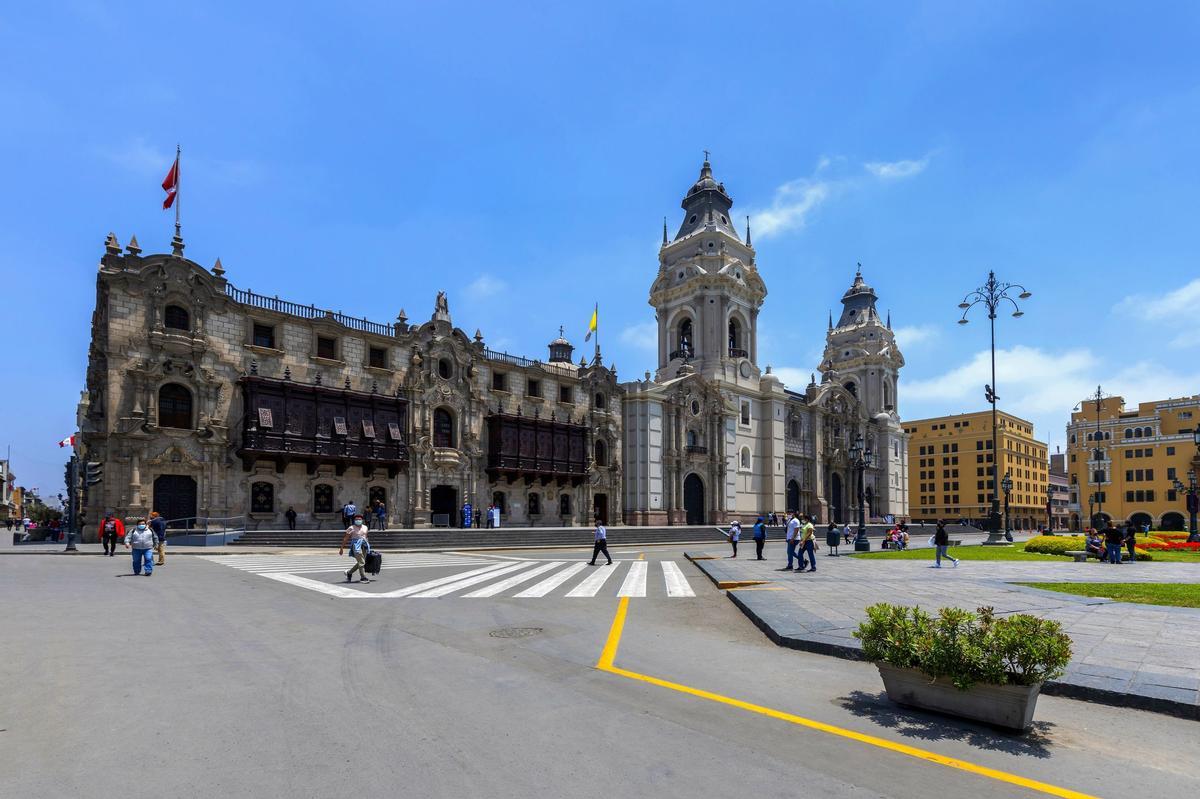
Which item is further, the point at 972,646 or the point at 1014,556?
the point at 1014,556

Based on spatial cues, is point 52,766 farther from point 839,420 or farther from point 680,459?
point 839,420

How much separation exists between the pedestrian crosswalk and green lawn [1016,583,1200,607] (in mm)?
8209

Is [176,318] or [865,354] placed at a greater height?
[865,354]

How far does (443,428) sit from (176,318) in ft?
49.6

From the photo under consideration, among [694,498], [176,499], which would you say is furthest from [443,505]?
[694,498]

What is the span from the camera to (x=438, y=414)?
138ft

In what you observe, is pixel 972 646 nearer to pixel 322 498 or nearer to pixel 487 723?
pixel 487 723

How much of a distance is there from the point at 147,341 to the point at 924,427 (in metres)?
102

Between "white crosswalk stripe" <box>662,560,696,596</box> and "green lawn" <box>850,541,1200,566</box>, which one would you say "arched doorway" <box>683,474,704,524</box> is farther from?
"white crosswalk stripe" <box>662,560,696,596</box>

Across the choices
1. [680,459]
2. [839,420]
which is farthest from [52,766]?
[839,420]

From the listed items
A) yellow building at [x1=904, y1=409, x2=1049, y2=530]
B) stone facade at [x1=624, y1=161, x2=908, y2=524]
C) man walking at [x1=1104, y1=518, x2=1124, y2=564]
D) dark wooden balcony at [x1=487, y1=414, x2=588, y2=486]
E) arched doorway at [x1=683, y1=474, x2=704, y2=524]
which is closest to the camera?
man walking at [x1=1104, y1=518, x2=1124, y2=564]

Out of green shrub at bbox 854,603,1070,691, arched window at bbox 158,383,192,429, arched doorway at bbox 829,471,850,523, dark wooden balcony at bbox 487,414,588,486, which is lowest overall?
arched doorway at bbox 829,471,850,523

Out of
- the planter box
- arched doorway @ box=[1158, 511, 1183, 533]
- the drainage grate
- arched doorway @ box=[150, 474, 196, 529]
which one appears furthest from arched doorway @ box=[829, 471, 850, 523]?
the planter box

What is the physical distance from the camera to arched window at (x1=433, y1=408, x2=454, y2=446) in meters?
41.6
